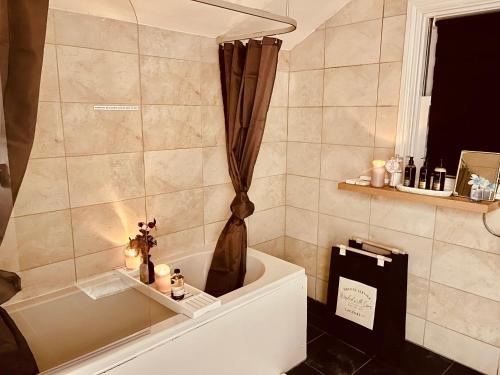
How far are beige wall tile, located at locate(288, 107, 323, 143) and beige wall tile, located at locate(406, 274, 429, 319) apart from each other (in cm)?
110

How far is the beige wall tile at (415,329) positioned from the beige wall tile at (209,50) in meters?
2.00

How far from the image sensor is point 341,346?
2.41m

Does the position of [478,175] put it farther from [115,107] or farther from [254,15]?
[115,107]

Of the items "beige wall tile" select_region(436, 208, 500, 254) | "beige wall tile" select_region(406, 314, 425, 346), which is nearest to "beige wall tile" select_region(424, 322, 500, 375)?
"beige wall tile" select_region(406, 314, 425, 346)

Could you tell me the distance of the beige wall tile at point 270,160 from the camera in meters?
2.75

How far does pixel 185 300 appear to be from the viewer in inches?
70.9

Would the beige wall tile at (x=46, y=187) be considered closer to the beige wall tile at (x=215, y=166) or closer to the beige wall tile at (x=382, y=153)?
the beige wall tile at (x=215, y=166)

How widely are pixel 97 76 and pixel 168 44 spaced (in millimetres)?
481

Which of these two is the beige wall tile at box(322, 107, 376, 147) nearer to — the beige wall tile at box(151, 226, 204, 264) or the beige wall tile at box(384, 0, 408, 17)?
the beige wall tile at box(384, 0, 408, 17)

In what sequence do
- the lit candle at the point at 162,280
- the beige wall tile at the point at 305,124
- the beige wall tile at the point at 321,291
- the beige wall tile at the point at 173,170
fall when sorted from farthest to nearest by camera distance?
the beige wall tile at the point at 321,291 < the beige wall tile at the point at 305,124 < the beige wall tile at the point at 173,170 < the lit candle at the point at 162,280

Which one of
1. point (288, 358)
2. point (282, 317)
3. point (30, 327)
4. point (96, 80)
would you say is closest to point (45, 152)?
point (96, 80)

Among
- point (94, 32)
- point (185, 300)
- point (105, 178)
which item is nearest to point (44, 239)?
point (105, 178)

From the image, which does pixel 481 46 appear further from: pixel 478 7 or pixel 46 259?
pixel 46 259

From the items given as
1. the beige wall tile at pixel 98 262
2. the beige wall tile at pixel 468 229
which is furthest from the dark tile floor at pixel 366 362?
the beige wall tile at pixel 98 262
